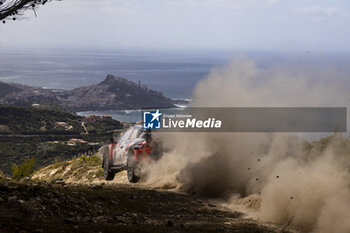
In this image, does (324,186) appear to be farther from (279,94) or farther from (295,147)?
(279,94)

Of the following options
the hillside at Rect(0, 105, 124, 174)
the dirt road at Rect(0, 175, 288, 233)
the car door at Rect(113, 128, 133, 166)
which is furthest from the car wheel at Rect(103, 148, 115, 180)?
the hillside at Rect(0, 105, 124, 174)

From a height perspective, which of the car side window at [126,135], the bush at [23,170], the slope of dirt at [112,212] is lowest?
the bush at [23,170]

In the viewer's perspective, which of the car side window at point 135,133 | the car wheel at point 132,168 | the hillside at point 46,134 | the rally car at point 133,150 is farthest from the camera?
the hillside at point 46,134

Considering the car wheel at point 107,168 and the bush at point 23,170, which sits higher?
the car wheel at point 107,168

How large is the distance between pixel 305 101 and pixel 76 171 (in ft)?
38.7

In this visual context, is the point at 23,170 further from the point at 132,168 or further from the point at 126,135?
the point at 132,168

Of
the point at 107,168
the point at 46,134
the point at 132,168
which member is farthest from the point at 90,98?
the point at 132,168

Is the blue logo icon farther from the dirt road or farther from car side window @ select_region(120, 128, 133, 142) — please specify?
the dirt road

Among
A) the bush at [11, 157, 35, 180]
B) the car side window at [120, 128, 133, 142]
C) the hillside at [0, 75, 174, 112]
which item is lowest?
the hillside at [0, 75, 174, 112]

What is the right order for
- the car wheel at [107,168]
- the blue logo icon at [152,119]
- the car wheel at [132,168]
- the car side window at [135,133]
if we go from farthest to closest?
the blue logo icon at [152,119] < the car wheel at [107,168] < the car side window at [135,133] < the car wheel at [132,168]

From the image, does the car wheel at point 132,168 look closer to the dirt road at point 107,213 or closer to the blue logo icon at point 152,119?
the dirt road at point 107,213

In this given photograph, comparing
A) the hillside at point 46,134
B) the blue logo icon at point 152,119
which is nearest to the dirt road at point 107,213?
the blue logo icon at point 152,119

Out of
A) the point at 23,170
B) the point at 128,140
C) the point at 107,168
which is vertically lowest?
the point at 23,170

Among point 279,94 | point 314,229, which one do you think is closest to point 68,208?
point 314,229
